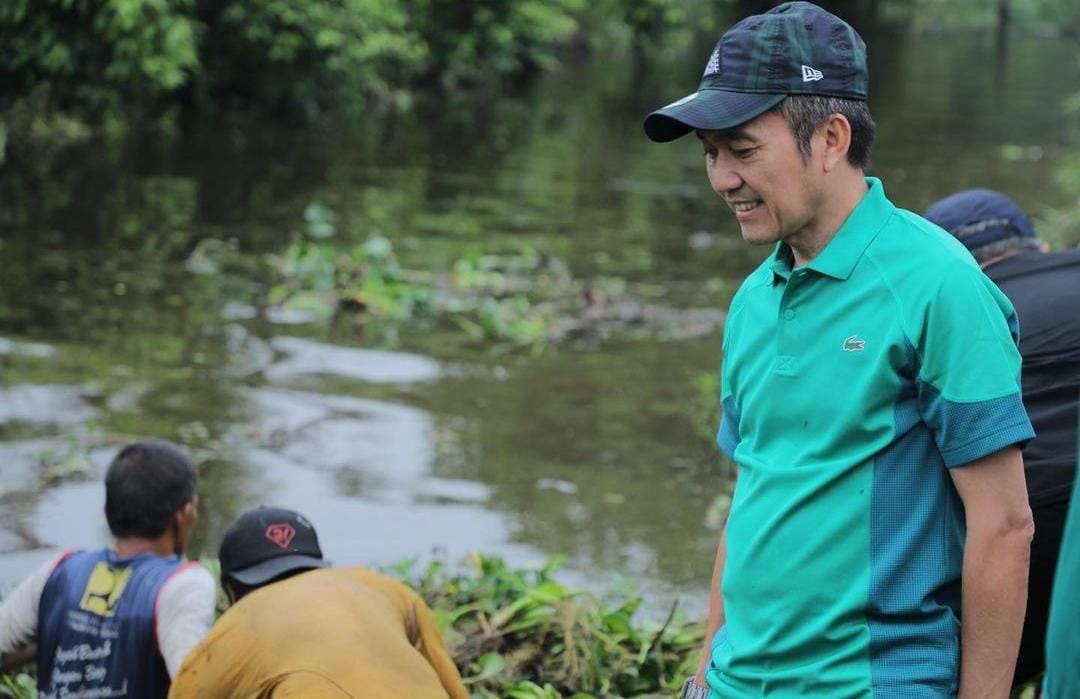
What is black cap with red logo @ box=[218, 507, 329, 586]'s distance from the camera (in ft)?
13.3

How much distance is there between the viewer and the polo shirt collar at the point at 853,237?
2.71 meters

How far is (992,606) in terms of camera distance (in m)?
2.61

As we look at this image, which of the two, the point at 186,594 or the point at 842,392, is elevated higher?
the point at 842,392

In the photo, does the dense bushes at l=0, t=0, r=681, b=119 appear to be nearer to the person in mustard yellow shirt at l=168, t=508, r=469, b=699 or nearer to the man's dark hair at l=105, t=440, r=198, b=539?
the man's dark hair at l=105, t=440, r=198, b=539

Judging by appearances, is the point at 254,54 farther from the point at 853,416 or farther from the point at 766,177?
the point at 853,416

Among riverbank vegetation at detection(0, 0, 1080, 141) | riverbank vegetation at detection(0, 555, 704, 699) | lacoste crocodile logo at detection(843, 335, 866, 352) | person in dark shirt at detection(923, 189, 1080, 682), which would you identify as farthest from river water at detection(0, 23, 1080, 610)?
lacoste crocodile logo at detection(843, 335, 866, 352)

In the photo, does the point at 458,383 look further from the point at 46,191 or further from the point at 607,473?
the point at 46,191

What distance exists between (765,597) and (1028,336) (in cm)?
161

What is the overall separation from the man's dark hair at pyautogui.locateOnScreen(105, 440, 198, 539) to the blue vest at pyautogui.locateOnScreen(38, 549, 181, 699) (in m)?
0.12

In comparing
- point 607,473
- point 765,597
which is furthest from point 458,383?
point 765,597

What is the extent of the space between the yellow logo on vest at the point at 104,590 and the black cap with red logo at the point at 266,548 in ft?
1.49

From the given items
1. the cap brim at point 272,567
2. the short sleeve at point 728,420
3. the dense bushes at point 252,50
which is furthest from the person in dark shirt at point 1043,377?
the dense bushes at point 252,50

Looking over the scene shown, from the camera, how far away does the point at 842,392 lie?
2.68 m

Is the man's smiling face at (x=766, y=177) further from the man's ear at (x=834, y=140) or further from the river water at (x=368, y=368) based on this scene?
the river water at (x=368, y=368)
